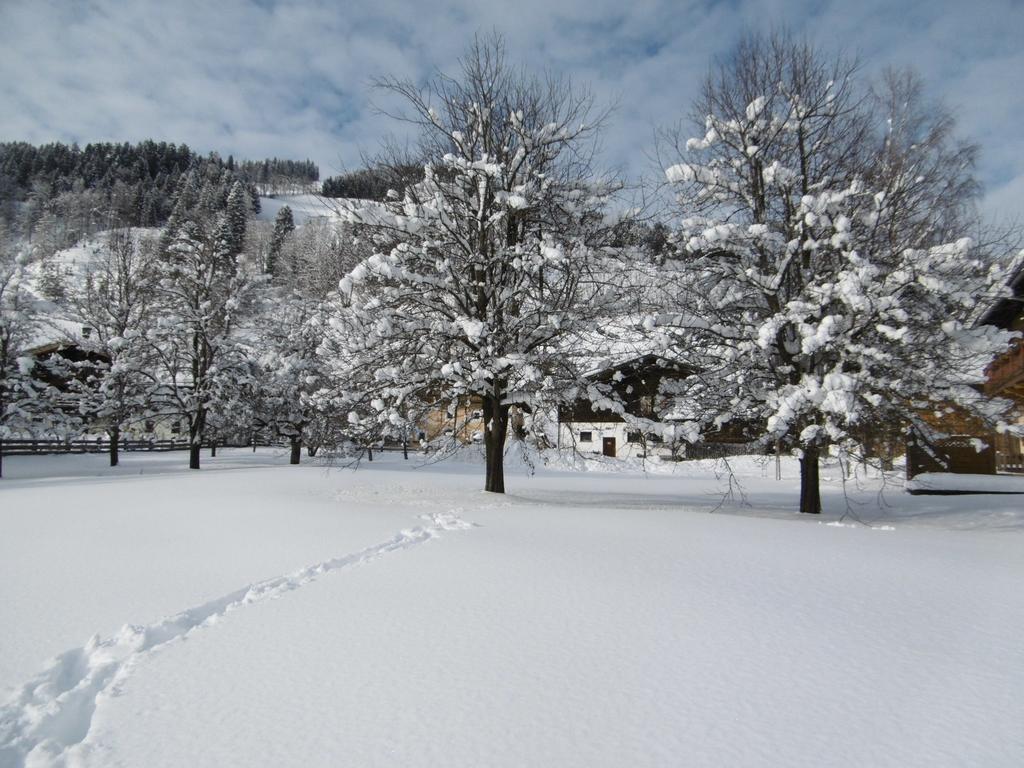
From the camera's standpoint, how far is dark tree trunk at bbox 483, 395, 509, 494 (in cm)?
1393

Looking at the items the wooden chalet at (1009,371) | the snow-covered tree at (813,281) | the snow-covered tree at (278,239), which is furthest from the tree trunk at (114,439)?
the snow-covered tree at (278,239)

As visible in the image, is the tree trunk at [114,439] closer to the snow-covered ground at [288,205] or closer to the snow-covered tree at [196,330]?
the snow-covered tree at [196,330]

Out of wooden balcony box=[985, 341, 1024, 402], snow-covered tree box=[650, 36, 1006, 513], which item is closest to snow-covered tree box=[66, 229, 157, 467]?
snow-covered tree box=[650, 36, 1006, 513]

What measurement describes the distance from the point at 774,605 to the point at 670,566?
1.42m

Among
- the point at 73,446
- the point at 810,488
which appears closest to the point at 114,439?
the point at 73,446

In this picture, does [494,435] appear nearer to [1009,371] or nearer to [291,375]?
[1009,371]

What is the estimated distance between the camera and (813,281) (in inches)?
438

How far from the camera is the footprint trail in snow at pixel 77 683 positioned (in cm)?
293

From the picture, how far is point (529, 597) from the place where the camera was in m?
5.11

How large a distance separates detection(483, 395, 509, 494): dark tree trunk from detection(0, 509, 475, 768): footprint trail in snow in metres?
8.39

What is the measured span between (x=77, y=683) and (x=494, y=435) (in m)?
10.8

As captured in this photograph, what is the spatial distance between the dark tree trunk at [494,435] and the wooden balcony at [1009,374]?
1298 cm

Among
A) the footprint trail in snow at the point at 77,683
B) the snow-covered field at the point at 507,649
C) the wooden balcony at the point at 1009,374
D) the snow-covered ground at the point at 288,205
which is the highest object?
the snow-covered ground at the point at 288,205

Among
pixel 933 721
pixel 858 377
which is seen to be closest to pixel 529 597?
pixel 933 721
